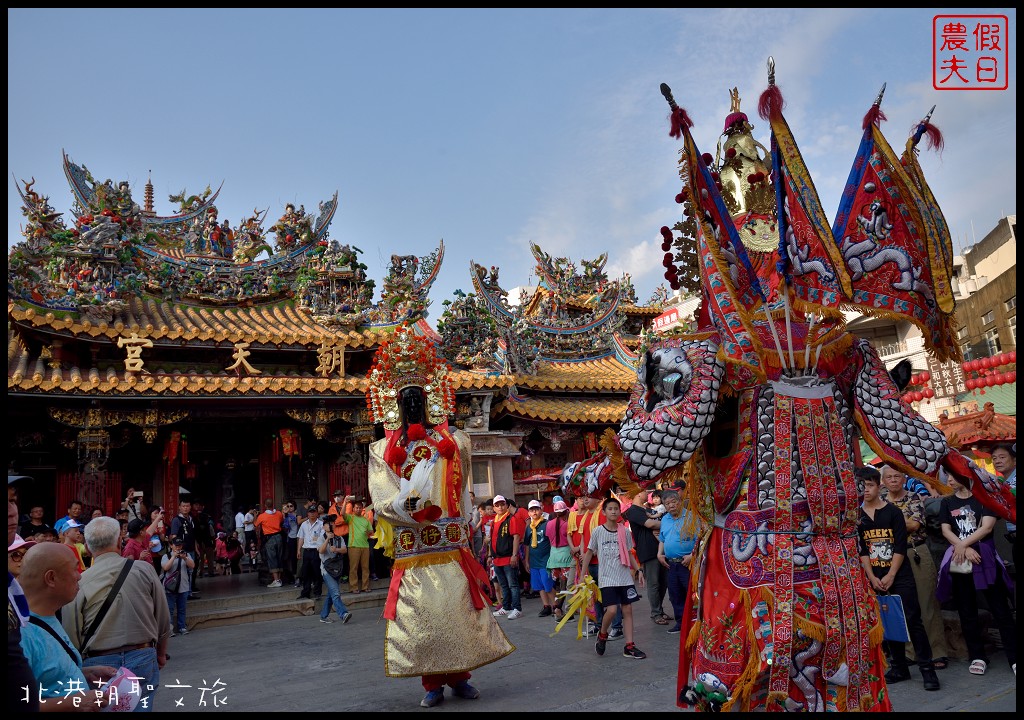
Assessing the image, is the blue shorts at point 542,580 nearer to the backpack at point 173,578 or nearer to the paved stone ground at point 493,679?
the paved stone ground at point 493,679

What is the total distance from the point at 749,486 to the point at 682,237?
1.49 metres

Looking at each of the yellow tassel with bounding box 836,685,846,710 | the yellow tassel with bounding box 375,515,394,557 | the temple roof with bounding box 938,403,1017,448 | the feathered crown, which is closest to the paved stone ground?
the yellow tassel with bounding box 375,515,394,557

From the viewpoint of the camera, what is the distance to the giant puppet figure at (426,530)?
4.99 metres

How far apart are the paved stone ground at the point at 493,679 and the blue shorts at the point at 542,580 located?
568mm

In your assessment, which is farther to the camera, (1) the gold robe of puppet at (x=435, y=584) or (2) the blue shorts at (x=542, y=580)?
(2) the blue shorts at (x=542, y=580)

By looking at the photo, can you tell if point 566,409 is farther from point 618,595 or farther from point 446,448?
point 446,448

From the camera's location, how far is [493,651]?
5109mm

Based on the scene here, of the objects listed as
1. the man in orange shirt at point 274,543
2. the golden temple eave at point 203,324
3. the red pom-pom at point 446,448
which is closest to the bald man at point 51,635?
the red pom-pom at point 446,448

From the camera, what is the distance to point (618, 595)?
21.9ft

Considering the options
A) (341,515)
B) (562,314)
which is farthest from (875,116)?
(562,314)

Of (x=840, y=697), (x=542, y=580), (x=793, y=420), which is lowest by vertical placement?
(x=542, y=580)

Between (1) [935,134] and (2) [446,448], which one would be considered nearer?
(1) [935,134]

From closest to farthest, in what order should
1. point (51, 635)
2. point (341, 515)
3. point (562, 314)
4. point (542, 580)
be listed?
point (51, 635)
point (542, 580)
point (341, 515)
point (562, 314)

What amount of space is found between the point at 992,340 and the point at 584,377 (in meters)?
11.7
